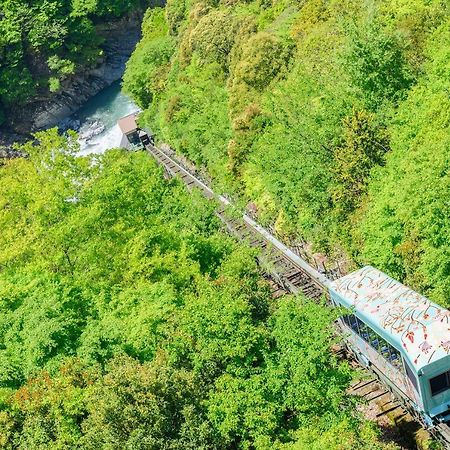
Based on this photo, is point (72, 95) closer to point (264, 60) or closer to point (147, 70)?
point (147, 70)

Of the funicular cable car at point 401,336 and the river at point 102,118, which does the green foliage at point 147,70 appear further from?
the funicular cable car at point 401,336

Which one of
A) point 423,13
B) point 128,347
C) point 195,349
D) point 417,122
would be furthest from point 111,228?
point 423,13

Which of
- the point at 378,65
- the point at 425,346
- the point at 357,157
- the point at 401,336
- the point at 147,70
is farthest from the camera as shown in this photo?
the point at 147,70

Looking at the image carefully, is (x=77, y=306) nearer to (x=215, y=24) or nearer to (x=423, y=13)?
(x=423, y=13)

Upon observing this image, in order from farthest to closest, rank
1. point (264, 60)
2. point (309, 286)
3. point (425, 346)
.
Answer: point (264, 60) < point (309, 286) < point (425, 346)

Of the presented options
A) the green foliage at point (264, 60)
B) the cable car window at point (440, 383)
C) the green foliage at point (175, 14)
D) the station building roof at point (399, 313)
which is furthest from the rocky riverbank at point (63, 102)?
the cable car window at point (440, 383)

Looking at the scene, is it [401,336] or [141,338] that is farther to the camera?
[141,338]

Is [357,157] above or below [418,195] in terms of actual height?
below

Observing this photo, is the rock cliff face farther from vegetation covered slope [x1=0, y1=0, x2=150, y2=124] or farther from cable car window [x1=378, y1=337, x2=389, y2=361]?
cable car window [x1=378, y1=337, x2=389, y2=361]

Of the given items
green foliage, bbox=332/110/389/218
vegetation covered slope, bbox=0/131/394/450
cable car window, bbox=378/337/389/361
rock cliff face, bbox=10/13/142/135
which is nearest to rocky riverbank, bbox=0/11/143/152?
rock cliff face, bbox=10/13/142/135

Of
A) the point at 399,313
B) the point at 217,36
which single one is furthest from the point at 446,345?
the point at 217,36
